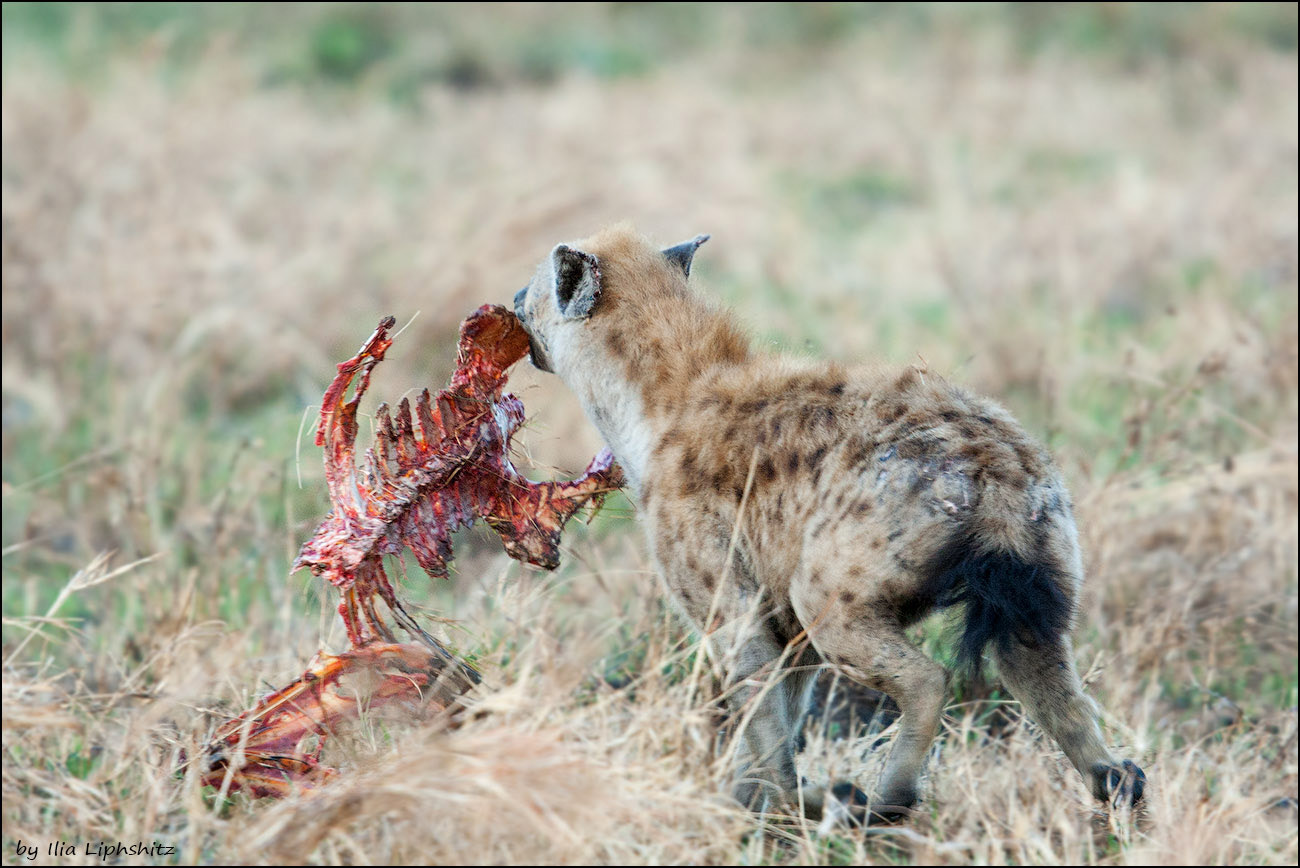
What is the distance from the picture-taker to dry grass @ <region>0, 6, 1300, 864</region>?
3848mm

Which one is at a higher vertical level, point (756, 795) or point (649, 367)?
point (649, 367)

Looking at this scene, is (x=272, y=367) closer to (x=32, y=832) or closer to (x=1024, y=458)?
(x=32, y=832)

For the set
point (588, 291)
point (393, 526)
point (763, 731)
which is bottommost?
point (763, 731)

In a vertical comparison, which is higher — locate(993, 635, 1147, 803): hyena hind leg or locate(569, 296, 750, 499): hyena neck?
locate(569, 296, 750, 499): hyena neck

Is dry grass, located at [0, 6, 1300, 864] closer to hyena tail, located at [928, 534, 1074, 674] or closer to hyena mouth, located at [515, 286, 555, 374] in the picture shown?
hyena mouth, located at [515, 286, 555, 374]

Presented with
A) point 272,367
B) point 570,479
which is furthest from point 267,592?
point 272,367

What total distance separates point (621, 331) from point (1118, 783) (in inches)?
77.1

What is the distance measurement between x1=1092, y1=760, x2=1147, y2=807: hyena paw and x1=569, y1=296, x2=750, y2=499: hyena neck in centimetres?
151

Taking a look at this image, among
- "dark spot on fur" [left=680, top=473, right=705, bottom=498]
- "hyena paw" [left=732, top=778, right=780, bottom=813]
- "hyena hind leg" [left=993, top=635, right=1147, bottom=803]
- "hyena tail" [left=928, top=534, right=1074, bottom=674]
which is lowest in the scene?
"hyena paw" [left=732, top=778, right=780, bottom=813]

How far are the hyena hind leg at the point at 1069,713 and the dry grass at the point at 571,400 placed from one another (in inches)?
4.7

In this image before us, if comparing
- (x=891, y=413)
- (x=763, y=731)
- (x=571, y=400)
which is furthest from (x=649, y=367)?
(x=571, y=400)

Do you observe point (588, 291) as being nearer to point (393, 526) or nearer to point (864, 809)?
point (393, 526)

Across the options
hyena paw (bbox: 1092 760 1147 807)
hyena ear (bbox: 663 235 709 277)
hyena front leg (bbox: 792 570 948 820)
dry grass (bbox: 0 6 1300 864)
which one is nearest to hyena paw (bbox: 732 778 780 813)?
dry grass (bbox: 0 6 1300 864)

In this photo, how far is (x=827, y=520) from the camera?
13.0 feet
